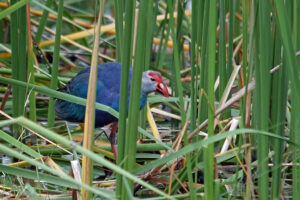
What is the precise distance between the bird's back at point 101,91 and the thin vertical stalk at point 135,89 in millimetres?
1401

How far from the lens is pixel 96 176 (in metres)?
2.81

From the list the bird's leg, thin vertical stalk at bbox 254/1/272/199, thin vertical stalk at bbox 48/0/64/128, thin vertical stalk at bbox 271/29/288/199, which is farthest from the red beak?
thin vertical stalk at bbox 254/1/272/199

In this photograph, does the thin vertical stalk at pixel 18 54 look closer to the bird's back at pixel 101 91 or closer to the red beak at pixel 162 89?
the bird's back at pixel 101 91

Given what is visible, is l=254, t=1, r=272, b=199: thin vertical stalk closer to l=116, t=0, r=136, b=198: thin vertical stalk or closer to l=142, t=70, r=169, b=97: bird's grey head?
l=116, t=0, r=136, b=198: thin vertical stalk

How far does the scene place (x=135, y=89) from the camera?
159cm

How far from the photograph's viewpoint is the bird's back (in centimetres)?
304

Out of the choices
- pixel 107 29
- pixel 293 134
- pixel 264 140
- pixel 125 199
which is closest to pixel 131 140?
pixel 125 199

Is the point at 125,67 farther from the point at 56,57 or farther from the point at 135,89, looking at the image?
the point at 56,57

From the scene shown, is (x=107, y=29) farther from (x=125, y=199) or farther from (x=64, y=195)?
(x=125, y=199)

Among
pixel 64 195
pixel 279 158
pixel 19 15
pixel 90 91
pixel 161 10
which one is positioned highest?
pixel 161 10

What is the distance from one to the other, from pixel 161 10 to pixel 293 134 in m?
2.75

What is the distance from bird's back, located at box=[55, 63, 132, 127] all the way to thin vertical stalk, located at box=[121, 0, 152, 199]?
4.60 feet

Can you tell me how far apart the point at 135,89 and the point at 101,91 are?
4.97 ft

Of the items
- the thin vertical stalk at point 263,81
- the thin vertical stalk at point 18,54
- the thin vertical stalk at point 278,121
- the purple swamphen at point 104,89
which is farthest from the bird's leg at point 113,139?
the thin vertical stalk at point 263,81
